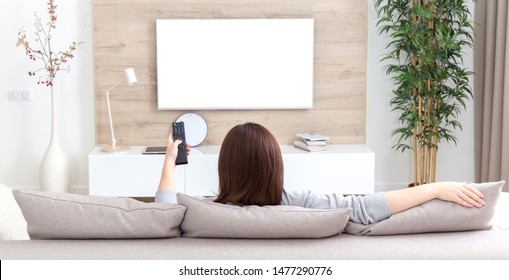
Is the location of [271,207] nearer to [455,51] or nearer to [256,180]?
[256,180]

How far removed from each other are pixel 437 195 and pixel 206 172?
9.99ft

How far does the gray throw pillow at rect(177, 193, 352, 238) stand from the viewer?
2145 millimetres

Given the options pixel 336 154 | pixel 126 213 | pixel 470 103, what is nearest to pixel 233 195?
pixel 126 213

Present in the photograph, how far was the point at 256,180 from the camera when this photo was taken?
7.34 feet

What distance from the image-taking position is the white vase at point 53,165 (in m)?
5.28

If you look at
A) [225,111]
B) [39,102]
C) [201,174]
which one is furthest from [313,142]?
[39,102]

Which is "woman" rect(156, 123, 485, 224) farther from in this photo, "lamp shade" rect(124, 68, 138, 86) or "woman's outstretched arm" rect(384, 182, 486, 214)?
"lamp shade" rect(124, 68, 138, 86)

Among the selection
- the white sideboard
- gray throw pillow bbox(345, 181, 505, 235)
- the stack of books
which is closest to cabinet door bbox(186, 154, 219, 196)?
the white sideboard

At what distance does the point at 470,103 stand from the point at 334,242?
3.75 m

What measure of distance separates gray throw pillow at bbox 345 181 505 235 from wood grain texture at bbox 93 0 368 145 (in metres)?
3.25

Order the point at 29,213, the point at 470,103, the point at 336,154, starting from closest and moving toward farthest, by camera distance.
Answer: the point at 29,213 → the point at 336,154 → the point at 470,103

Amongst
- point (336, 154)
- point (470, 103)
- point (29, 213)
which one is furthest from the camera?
point (470, 103)

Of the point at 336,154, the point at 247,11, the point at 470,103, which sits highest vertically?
the point at 247,11

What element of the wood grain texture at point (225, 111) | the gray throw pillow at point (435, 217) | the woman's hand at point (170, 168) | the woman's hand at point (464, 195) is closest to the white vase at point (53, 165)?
the wood grain texture at point (225, 111)
